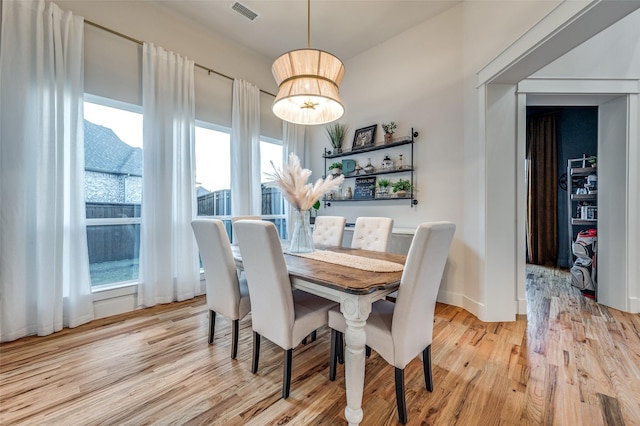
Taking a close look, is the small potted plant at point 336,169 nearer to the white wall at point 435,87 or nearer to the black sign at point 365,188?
the black sign at point 365,188

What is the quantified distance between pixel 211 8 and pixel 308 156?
2383 mm

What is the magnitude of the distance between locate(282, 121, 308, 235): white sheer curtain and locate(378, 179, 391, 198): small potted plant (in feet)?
4.79

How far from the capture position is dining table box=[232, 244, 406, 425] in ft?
4.16

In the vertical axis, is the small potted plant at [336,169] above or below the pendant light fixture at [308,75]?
below

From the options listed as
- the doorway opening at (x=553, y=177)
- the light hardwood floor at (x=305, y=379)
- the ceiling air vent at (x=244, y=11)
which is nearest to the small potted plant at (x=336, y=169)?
the ceiling air vent at (x=244, y=11)

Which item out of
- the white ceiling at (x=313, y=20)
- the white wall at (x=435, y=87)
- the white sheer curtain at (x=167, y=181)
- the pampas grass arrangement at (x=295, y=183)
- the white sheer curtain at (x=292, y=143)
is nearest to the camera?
the pampas grass arrangement at (x=295, y=183)

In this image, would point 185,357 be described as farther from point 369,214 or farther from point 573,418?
point 369,214

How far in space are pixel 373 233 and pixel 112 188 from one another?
9.12ft

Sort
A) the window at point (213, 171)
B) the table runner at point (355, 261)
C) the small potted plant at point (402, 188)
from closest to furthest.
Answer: the table runner at point (355, 261)
the small potted plant at point (402, 188)
the window at point (213, 171)

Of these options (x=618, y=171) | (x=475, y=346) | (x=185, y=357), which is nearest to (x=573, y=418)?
(x=475, y=346)

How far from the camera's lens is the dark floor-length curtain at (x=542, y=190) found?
189 inches

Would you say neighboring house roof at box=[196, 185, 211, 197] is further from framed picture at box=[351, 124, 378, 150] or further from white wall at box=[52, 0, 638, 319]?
framed picture at box=[351, 124, 378, 150]

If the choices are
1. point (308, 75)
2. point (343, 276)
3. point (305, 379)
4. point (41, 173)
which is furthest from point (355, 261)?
point (41, 173)

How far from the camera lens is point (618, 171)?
2.79 m
